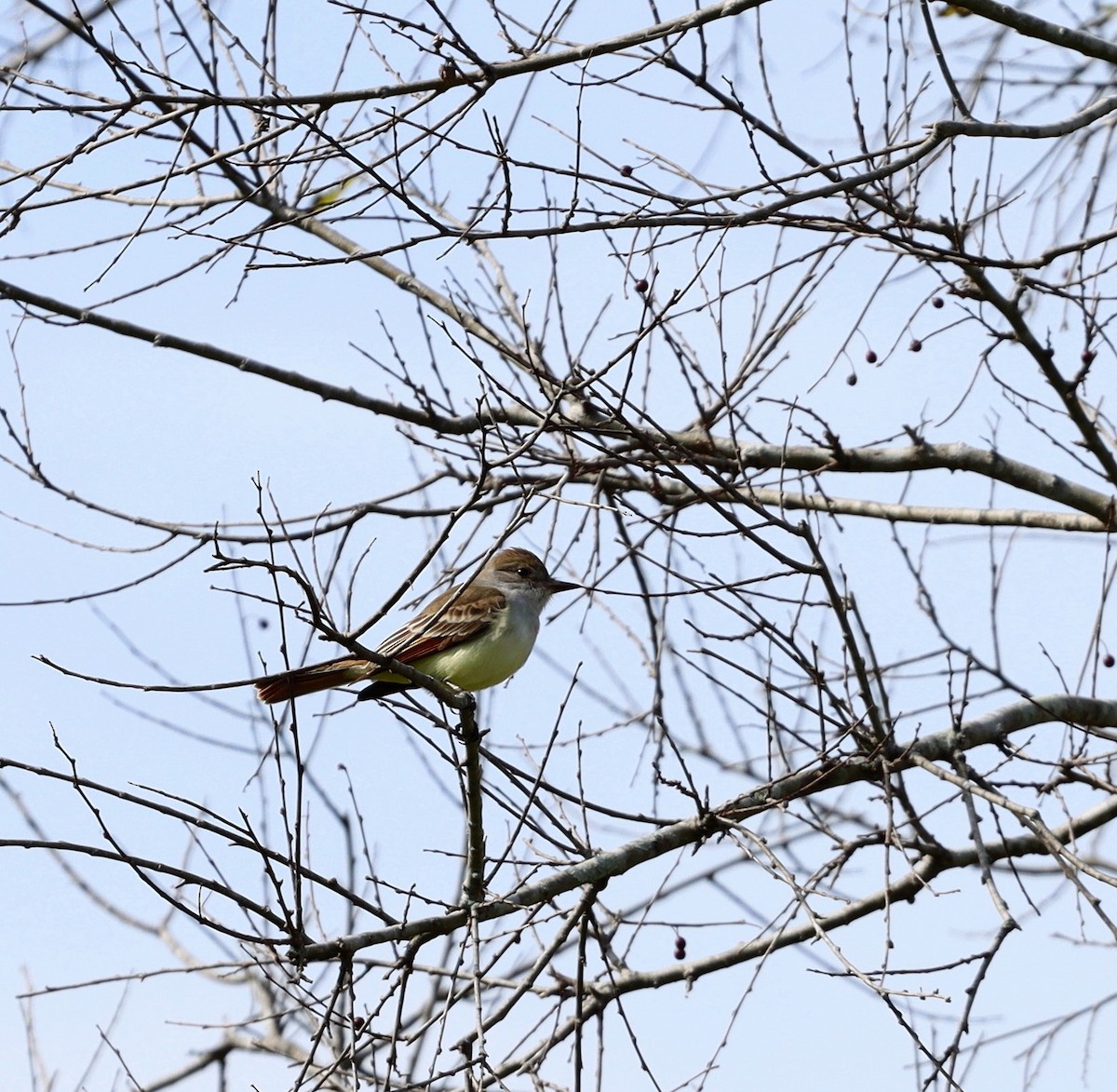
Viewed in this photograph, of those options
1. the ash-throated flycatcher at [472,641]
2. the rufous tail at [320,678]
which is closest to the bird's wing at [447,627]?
the ash-throated flycatcher at [472,641]

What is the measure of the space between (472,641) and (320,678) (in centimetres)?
90

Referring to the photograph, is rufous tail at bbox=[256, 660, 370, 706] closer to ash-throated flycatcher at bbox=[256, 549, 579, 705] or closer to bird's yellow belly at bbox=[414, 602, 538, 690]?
ash-throated flycatcher at bbox=[256, 549, 579, 705]

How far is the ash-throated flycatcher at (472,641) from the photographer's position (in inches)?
280

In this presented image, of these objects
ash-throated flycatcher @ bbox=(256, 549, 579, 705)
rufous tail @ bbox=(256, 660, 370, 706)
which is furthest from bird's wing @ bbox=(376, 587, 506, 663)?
rufous tail @ bbox=(256, 660, 370, 706)

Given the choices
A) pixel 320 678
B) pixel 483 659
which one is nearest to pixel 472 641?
pixel 483 659

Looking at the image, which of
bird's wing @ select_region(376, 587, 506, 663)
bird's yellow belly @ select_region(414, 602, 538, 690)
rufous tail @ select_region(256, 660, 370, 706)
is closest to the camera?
rufous tail @ select_region(256, 660, 370, 706)

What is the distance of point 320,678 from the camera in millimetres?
7129

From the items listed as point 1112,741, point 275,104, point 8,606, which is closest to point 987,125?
point 275,104

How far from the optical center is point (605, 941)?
6133 millimetres

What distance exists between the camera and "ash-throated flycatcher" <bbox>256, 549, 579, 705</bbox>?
7.10 metres

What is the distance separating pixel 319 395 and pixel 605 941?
10.2ft

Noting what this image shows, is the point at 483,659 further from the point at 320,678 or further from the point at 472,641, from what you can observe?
the point at 320,678

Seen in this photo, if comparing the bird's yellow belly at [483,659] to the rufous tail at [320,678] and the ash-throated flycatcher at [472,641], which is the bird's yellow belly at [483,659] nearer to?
the ash-throated flycatcher at [472,641]

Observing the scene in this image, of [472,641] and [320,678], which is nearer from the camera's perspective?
[320,678]
